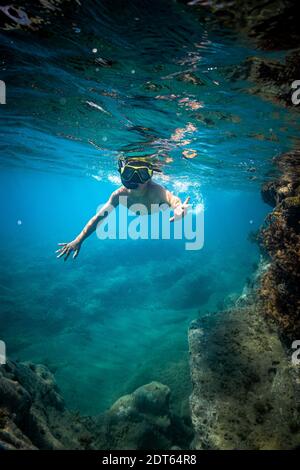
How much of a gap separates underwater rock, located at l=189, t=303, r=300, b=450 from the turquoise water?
16.1ft

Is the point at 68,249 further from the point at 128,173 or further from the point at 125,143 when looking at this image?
the point at 125,143

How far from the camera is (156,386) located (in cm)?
1055

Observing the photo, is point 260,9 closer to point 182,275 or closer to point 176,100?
point 176,100

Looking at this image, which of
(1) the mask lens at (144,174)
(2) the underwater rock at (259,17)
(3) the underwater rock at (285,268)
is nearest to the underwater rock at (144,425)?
(3) the underwater rock at (285,268)

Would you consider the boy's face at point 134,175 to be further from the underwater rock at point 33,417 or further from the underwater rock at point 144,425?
the underwater rock at point 144,425

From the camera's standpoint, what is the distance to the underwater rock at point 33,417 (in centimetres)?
569

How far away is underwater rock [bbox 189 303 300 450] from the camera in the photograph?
6.26 meters

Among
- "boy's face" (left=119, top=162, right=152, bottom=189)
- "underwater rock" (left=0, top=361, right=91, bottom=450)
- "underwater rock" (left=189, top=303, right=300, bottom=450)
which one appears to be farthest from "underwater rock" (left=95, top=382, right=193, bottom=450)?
"boy's face" (left=119, top=162, right=152, bottom=189)

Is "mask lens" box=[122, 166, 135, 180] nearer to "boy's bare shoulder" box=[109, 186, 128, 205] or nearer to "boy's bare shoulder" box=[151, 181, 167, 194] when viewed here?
"boy's bare shoulder" box=[151, 181, 167, 194]

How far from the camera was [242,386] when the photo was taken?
7.34 meters

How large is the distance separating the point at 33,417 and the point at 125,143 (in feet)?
43.8

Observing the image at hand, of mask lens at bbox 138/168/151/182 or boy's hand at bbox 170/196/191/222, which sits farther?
mask lens at bbox 138/168/151/182

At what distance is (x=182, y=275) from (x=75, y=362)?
1548 centimetres

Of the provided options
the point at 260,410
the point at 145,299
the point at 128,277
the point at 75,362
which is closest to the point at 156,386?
the point at 260,410
